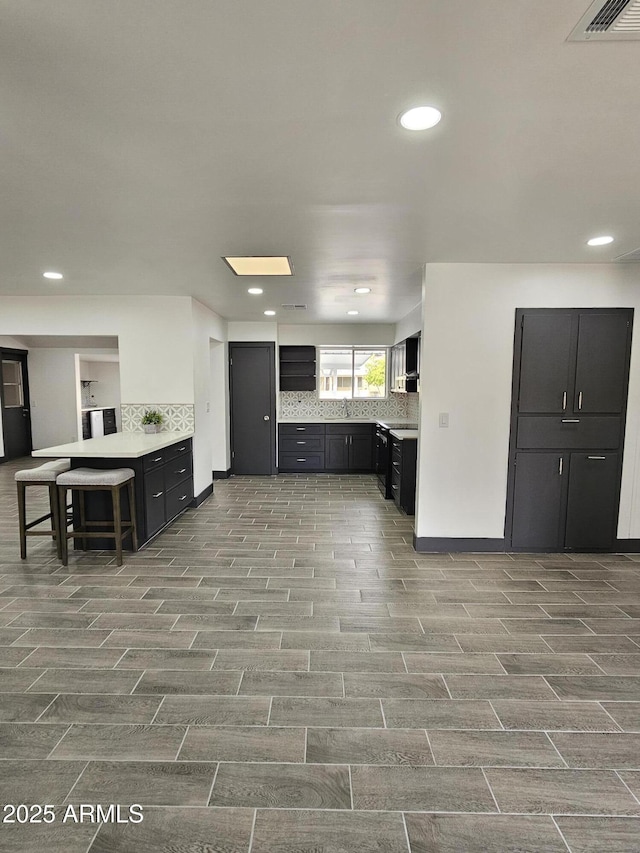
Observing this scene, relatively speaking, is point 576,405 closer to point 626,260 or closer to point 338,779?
point 626,260

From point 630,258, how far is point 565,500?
2112mm

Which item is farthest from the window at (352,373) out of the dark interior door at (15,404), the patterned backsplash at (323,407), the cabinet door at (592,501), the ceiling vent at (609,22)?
the ceiling vent at (609,22)

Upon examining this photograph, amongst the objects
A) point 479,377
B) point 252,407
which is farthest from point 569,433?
point 252,407

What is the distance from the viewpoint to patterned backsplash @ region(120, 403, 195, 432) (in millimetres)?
5113

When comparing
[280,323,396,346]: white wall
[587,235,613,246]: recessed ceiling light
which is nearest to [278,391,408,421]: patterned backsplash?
[280,323,396,346]: white wall

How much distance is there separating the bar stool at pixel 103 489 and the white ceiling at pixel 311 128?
179 cm

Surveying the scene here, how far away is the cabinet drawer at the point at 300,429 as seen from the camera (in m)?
7.29

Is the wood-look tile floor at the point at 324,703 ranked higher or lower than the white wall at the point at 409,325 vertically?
lower

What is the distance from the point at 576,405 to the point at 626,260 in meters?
1.25

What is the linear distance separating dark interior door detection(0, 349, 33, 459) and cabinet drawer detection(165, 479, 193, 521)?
17.6ft

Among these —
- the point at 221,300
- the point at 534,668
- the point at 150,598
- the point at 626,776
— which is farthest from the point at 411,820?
the point at 221,300

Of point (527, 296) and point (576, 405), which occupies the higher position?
point (527, 296)

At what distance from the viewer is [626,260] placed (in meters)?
3.61

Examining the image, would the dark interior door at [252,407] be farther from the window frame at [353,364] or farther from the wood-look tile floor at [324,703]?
the wood-look tile floor at [324,703]
